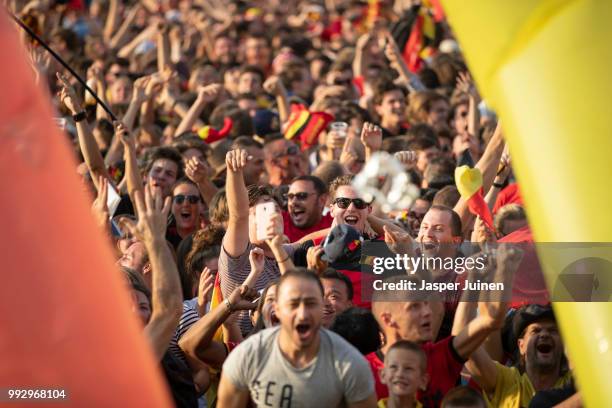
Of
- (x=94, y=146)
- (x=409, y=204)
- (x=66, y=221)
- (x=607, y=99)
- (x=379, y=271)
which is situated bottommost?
(x=66, y=221)

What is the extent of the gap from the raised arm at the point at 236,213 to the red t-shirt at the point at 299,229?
1.02 m

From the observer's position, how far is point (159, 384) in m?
2.50

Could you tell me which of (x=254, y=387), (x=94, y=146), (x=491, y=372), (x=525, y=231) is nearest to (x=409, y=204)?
(x=525, y=231)

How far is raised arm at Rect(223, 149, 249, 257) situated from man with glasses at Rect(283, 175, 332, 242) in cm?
97

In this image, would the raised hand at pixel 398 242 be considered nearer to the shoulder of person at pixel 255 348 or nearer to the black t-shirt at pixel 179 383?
the black t-shirt at pixel 179 383

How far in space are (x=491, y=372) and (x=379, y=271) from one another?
0.67 metres

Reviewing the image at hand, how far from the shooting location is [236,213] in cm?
587

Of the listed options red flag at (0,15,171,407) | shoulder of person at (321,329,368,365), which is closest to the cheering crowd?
shoulder of person at (321,329,368,365)

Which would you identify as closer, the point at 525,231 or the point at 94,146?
the point at 525,231

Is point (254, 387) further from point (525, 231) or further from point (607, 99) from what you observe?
point (525, 231)

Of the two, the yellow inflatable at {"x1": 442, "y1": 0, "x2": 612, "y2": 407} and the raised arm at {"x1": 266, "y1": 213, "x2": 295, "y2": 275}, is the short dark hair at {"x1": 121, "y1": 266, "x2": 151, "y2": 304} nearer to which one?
the raised arm at {"x1": 266, "y1": 213, "x2": 295, "y2": 275}

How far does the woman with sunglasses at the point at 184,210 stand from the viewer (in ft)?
25.4

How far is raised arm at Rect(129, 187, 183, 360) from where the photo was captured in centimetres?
419

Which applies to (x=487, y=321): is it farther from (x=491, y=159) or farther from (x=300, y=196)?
(x=491, y=159)
